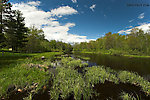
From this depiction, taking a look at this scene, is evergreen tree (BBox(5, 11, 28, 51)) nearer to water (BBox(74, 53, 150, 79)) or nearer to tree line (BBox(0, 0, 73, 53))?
tree line (BBox(0, 0, 73, 53))

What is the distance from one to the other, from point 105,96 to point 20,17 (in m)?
51.8

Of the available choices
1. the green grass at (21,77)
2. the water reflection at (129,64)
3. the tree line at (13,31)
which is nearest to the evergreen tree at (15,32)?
the tree line at (13,31)

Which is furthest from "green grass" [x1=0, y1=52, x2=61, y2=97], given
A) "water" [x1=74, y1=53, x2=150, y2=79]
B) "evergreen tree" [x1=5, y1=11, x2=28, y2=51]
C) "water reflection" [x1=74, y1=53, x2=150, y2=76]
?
"evergreen tree" [x1=5, y1=11, x2=28, y2=51]

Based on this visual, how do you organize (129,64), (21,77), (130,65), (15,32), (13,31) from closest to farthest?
(21,77) < (130,65) < (129,64) < (13,31) < (15,32)

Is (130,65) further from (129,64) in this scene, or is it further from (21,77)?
(21,77)

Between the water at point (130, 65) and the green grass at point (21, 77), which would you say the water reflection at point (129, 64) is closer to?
the water at point (130, 65)

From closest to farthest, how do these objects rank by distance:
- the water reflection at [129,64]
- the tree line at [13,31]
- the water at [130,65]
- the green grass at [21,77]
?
the green grass at [21,77] → the water at [130,65] → the water reflection at [129,64] → the tree line at [13,31]

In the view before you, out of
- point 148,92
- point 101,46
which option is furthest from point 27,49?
point 101,46

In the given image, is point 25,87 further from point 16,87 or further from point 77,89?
point 77,89

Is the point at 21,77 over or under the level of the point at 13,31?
under

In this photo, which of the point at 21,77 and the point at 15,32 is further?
the point at 15,32

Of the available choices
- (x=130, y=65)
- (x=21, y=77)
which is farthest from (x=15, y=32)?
(x=130, y=65)

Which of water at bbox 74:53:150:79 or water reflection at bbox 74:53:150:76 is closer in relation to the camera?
water at bbox 74:53:150:79

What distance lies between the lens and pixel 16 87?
6707 mm
